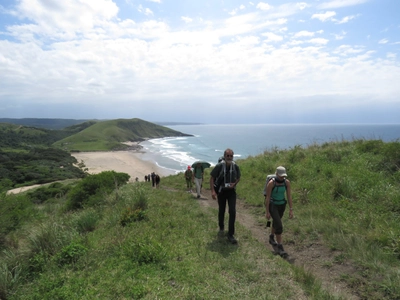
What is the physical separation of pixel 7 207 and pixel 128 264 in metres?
7.43

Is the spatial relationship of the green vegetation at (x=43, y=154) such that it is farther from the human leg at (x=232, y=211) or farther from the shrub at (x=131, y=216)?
the human leg at (x=232, y=211)

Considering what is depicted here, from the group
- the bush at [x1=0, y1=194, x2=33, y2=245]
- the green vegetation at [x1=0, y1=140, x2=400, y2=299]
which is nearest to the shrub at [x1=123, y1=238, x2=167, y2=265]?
the green vegetation at [x1=0, y1=140, x2=400, y2=299]

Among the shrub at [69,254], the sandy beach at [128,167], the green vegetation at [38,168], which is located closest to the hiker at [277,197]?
the shrub at [69,254]

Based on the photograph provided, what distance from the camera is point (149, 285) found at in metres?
3.71

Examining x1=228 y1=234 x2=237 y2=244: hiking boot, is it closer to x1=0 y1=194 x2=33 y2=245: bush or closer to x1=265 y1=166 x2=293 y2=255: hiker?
x1=265 y1=166 x2=293 y2=255: hiker

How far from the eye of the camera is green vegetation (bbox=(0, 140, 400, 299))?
12.4ft

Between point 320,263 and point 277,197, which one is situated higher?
point 277,197

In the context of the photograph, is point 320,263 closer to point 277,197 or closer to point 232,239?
point 277,197

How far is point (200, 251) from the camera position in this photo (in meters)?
4.90

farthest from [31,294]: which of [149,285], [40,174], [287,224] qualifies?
[40,174]

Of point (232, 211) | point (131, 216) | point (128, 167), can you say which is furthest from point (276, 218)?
point (128, 167)

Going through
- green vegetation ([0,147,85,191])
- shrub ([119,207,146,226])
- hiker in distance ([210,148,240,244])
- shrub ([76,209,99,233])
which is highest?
hiker in distance ([210,148,240,244])

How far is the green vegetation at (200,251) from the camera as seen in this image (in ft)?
12.4

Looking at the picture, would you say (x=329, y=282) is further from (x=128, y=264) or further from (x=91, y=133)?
(x=91, y=133)
